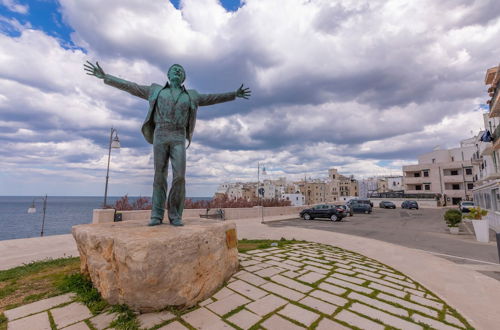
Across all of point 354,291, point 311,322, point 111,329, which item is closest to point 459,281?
point 354,291

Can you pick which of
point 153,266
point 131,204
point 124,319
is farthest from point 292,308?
point 131,204

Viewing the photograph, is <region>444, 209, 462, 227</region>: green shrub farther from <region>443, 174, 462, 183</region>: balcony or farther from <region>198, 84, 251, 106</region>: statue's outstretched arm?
<region>443, 174, 462, 183</region>: balcony

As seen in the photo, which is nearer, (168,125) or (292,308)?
(292,308)

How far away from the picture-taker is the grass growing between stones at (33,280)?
11.1 feet

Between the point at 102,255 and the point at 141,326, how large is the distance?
3.96 ft

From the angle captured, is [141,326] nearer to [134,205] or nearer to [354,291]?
[354,291]

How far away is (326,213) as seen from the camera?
18.3 meters

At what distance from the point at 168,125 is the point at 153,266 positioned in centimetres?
240

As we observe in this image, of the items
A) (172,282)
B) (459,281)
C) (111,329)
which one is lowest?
(459,281)

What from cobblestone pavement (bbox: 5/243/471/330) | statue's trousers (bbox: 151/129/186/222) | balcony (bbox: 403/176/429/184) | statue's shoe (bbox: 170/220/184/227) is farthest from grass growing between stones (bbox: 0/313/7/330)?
balcony (bbox: 403/176/429/184)

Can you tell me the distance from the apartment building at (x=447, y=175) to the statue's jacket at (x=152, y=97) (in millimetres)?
52594

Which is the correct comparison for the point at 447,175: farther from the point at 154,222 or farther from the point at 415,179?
the point at 154,222

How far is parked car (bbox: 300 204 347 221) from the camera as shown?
58.2 ft

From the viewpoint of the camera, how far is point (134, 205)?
43.4ft
